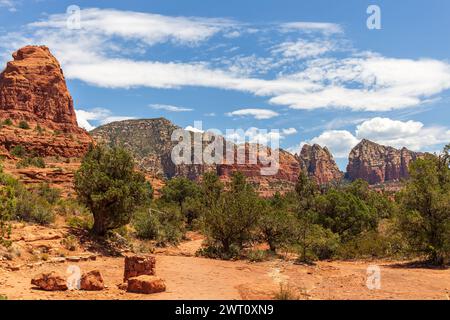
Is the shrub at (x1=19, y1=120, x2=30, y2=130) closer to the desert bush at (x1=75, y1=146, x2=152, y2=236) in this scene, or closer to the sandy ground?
the desert bush at (x1=75, y1=146, x2=152, y2=236)

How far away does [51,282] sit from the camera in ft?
38.4

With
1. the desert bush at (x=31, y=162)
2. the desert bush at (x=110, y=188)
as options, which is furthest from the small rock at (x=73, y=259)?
the desert bush at (x=31, y=162)

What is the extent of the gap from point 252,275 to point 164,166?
5021 inches

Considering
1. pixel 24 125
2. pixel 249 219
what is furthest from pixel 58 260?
pixel 24 125

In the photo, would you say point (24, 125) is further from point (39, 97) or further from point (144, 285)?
point (144, 285)

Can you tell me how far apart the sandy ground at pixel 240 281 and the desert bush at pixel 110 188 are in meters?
3.33

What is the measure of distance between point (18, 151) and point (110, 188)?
43160 mm

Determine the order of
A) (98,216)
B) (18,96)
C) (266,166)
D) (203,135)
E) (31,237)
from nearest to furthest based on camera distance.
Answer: (31,237) → (98,216) → (18,96) → (203,135) → (266,166)

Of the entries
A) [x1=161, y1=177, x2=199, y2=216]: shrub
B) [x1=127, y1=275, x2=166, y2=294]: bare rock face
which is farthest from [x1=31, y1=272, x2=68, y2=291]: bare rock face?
[x1=161, y1=177, x2=199, y2=216]: shrub

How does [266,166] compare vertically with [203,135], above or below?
below

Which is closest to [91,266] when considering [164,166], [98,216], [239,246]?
[98,216]

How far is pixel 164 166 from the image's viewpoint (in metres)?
143

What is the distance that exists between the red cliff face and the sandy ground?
5530 cm
